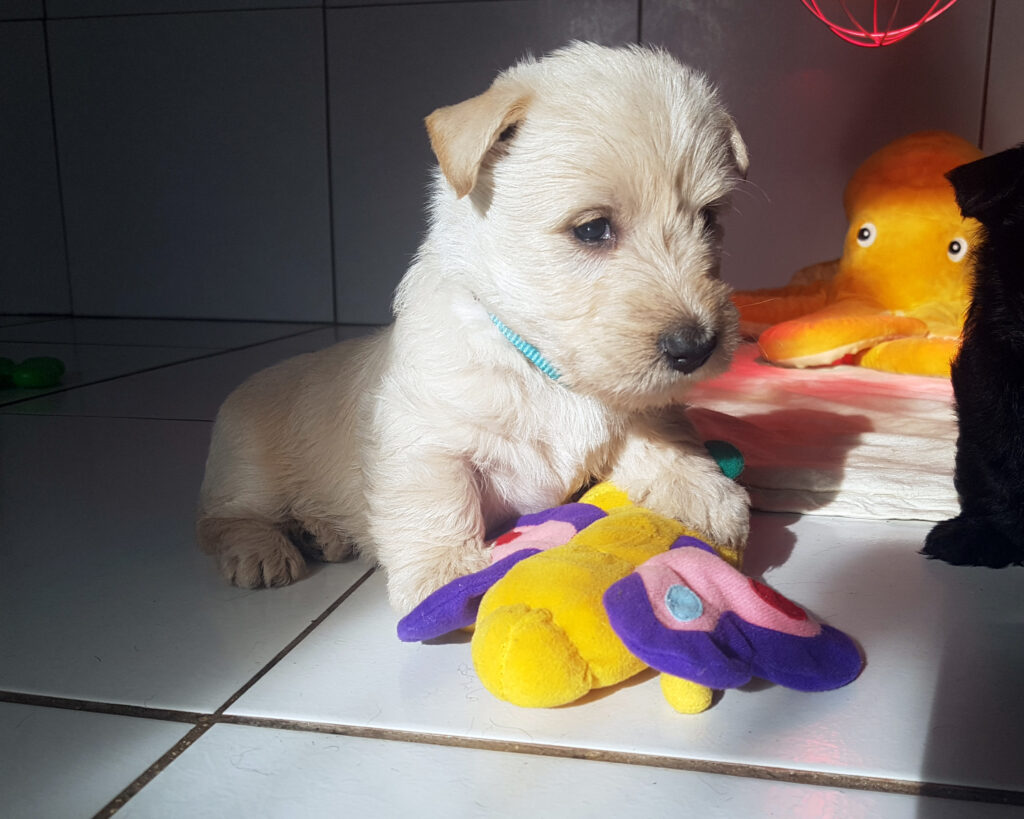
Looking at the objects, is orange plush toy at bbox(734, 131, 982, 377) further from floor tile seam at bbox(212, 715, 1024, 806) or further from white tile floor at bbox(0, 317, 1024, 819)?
floor tile seam at bbox(212, 715, 1024, 806)

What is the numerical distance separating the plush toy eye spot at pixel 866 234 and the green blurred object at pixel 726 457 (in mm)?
2563

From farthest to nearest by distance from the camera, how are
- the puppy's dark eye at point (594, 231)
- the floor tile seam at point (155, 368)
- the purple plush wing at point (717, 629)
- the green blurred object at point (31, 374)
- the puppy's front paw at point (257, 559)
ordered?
the green blurred object at point (31, 374) → the floor tile seam at point (155, 368) → the puppy's front paw at point (257, 559) → the puppy's dark eye at point (594, 231) → the purple plush wing at point (717, 629)

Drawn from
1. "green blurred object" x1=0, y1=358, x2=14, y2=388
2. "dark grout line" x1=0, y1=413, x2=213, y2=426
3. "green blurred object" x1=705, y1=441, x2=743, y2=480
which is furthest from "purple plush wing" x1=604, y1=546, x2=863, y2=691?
"green blurred object" x1=0, y1=358, x2=14, y2=388

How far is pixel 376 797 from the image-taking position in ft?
3.55

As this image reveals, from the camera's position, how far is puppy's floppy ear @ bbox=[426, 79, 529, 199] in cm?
145

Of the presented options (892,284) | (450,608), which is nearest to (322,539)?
(450,608)

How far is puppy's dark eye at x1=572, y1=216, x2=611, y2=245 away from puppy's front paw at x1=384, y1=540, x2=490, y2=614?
0.58 meters

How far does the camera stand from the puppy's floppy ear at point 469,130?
1.45 metres

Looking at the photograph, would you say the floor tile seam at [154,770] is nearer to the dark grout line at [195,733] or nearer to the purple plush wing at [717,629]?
Answer: the dark grout line at [195,733]

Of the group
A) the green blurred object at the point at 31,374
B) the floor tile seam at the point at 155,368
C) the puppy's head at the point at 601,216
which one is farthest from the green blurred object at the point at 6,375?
the puppy's head at the point at 601,216

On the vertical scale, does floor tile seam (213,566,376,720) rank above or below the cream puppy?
below

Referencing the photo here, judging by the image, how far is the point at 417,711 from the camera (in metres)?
1.26

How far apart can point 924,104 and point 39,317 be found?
18.2ft

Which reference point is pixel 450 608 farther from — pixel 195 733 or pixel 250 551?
pixel 250 551
